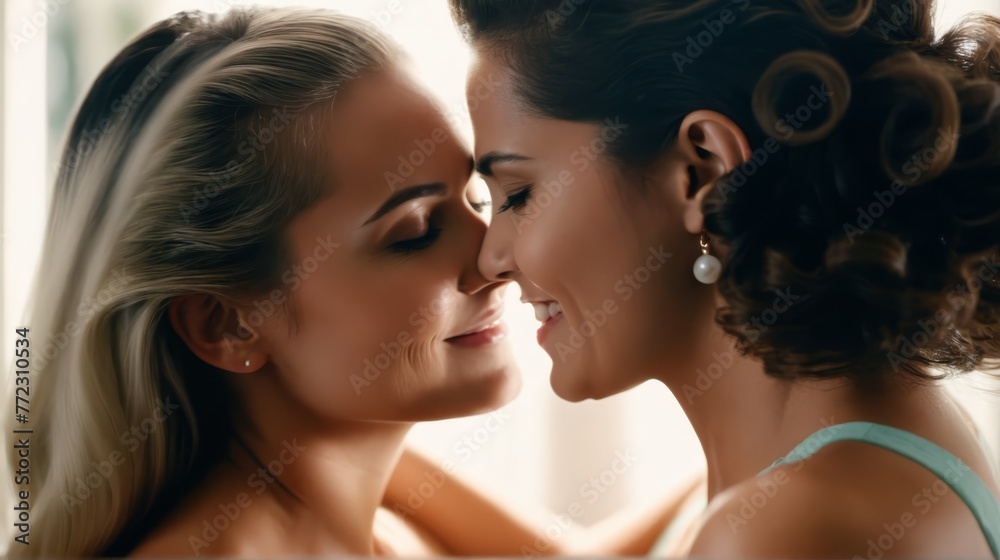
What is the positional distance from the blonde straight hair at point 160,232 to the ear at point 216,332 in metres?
0.02

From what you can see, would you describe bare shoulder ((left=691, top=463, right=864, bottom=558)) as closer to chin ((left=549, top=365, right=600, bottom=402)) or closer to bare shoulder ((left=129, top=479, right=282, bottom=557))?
chin ((left=549, top=365, right=600, bottom=402))

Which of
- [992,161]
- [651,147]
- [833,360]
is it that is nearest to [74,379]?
[651,147]

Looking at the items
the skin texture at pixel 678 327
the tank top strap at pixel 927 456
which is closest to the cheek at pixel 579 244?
the skin texture at pixel 678 327

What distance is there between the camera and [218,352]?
1.03 m

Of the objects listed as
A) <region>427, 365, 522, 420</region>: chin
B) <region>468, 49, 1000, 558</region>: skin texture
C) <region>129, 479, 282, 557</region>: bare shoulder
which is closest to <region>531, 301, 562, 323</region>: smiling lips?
<region>468, 49, 1000, 558</region>: skin texture

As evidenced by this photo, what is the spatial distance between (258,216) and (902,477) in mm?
699

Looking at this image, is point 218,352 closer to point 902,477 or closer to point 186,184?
point 186,184

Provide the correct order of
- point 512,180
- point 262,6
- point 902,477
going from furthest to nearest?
point 262,6, point 512,180, point 902,477

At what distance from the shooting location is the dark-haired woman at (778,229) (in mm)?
780

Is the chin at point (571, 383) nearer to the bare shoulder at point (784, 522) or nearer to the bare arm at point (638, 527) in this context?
the bare shoulder at point (784, 522)

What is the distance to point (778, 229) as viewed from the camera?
0.81m

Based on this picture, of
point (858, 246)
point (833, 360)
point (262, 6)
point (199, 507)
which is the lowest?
point (199, 507)

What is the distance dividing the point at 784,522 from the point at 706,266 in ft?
0.82

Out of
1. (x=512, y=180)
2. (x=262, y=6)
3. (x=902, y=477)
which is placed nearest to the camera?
(x=902, y=477)
